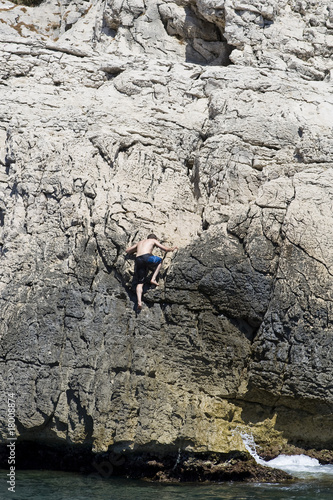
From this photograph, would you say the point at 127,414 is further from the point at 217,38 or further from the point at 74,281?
the point at 217,38

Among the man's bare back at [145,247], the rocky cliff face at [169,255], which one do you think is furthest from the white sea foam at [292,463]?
the man's bare back at [145,247]

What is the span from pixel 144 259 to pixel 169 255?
60cm

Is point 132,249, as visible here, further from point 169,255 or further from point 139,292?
point 139,292

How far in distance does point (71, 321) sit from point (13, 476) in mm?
2642

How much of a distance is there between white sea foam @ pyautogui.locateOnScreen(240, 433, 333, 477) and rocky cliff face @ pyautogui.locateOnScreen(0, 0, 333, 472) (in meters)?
0.20

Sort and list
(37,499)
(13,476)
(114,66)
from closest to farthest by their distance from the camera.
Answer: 1. (37,499)
2. (13,476)
3. (114,66)

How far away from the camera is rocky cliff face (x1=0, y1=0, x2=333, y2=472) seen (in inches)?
366

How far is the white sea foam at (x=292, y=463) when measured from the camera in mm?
9004

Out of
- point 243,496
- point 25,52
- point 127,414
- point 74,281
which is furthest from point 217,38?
point 243,496

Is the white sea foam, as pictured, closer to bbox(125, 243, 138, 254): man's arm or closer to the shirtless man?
the shirtless man

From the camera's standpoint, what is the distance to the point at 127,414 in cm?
920

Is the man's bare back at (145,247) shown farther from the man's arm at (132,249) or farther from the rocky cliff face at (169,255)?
the rocky cliff face at (169,255)

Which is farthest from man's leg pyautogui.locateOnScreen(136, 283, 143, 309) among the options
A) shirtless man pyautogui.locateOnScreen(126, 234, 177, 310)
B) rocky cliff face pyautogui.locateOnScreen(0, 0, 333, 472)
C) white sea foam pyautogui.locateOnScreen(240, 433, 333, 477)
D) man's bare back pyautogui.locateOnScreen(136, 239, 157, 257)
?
white sea foam pyautogui.locateOnScreen(240, 433, 333, 477)

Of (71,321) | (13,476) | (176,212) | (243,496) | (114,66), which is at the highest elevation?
(114,66)
